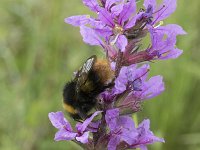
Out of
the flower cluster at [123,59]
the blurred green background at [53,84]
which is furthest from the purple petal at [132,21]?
the blurred green background at [53,84]

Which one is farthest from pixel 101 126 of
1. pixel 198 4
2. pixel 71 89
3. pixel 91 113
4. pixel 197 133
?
pixel 198 4

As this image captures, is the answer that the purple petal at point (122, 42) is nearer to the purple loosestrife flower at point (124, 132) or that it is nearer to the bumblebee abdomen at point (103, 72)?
the bumblebee abdomen at point (103, 72)

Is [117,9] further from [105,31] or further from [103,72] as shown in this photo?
[103,72]

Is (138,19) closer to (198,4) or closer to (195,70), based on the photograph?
(195,70)

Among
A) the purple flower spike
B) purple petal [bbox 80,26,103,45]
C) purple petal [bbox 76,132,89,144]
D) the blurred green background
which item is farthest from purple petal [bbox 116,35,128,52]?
the blurred green background

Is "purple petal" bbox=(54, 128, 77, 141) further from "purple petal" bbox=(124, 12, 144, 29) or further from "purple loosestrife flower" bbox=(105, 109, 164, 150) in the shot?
"purple petal" bbox=(124, 12, 144, 29)

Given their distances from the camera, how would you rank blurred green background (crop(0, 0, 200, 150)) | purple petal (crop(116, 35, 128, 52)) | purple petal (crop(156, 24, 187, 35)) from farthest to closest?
blurred green background (crop(0, 0, 200, 150)) < purple petal (crop(156, 24, 187, 35)) < purple petal (crop(116, 35, 128, 52))
